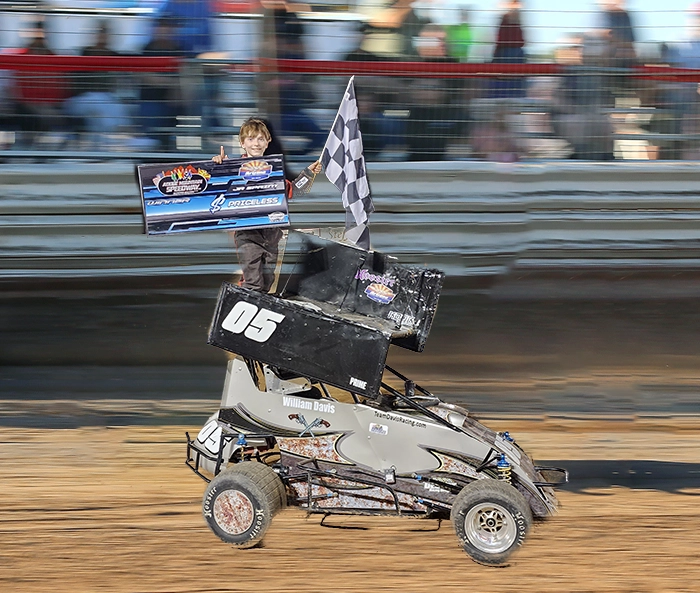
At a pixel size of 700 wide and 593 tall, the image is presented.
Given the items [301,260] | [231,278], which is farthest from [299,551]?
[231,278]

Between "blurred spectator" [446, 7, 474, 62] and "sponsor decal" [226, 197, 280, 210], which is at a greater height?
"blurred spectator" [446, 7, 474, 62]

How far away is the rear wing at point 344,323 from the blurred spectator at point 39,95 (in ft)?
13.3

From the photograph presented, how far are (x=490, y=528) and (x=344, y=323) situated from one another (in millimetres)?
1045

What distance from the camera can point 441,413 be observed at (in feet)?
13.6

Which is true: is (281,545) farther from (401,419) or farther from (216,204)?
(216,204)

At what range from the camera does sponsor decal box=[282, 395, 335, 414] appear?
3.97 metres

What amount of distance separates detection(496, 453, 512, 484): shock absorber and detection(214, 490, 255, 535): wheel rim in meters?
1.06

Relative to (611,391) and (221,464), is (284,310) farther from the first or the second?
(611,391)

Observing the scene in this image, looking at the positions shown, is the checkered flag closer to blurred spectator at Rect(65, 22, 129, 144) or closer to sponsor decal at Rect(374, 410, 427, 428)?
sponsor decal at Rect(374, 410, 427, 428)

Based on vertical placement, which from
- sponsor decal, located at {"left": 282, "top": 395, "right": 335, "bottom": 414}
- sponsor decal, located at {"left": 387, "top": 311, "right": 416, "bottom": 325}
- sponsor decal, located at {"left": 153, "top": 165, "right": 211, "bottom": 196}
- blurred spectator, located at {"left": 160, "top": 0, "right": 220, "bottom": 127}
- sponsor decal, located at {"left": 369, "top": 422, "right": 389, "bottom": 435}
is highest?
blurred spectator, located at {"left": 160, "top": 0, "right": 220, "bottom": 127}

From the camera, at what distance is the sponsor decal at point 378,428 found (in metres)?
3.92

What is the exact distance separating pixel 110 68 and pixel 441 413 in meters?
4.62

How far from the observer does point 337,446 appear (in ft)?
12.9

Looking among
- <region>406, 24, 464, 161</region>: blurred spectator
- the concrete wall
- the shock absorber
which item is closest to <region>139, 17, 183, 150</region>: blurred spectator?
the concrete wall
